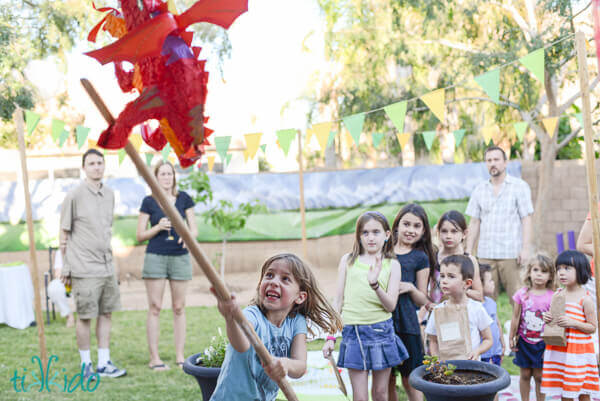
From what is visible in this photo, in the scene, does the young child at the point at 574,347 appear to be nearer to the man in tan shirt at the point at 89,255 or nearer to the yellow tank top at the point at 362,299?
the yellow tank top at the point at 362,299

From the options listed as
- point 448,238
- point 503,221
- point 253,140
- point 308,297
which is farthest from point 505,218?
point 308,297

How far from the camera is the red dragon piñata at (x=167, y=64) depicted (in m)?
1.26

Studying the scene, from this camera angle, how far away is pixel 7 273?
6.11m

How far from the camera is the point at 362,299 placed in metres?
2.82

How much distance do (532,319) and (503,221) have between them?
1.06 metres

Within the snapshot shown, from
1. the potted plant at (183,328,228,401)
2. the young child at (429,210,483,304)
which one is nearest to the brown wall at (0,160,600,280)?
the young child at (429,210,483,304)

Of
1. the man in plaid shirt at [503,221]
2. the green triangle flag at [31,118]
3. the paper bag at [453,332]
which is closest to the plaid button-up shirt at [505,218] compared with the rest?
the man in plaid shirt at [503,221]

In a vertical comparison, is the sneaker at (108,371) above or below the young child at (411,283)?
below

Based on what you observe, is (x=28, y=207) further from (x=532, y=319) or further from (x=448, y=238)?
(x=532, y=319)

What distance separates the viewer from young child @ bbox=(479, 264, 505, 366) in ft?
10.1

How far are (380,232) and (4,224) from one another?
27.6ft

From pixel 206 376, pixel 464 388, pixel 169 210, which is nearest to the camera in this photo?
pixel 169 210

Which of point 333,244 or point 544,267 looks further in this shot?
point 333,244

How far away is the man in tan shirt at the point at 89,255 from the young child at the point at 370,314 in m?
1.83
